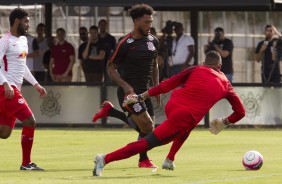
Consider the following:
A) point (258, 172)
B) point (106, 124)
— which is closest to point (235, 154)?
point (258, 172)

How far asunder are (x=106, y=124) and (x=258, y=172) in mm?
12895

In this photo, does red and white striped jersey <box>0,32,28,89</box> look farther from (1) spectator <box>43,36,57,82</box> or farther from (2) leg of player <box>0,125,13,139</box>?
(1) spectator <box>43,36,57,82</box>

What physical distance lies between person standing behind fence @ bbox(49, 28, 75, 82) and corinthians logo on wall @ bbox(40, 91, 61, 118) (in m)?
0.59

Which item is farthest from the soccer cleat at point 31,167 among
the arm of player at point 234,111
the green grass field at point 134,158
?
the arm of player at point 234,111

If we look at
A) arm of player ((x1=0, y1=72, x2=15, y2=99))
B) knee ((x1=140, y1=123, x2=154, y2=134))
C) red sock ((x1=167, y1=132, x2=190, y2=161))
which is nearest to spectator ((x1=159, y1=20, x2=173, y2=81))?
knee ((x1=140, y1=123, x2=154, y2=134))

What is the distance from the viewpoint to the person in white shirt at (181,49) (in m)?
26.2

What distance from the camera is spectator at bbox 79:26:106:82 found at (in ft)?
87.2

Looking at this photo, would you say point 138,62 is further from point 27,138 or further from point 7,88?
point 7,88

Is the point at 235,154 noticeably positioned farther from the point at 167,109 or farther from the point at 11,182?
the point at 11,182

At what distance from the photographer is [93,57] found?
88.0 feet

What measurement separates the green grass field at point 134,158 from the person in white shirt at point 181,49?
76.4 inches

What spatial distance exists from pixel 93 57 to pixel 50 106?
5.29ft

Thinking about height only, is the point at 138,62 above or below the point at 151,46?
below

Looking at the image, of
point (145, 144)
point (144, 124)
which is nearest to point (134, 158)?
point (144, 124)
